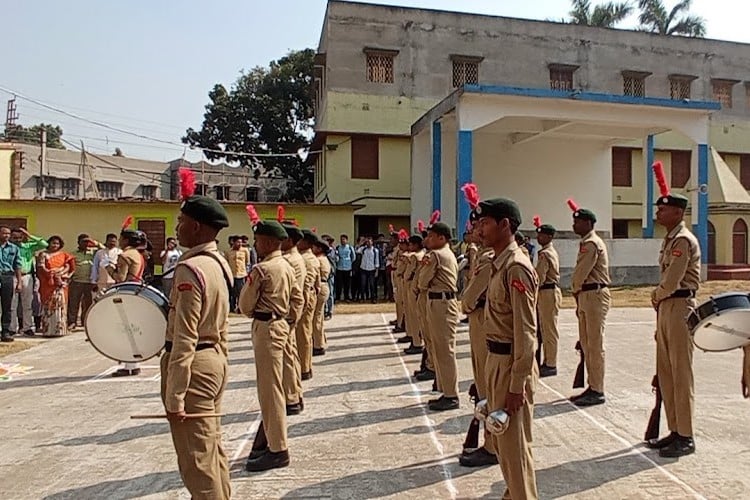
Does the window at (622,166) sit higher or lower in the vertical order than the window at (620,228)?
higher

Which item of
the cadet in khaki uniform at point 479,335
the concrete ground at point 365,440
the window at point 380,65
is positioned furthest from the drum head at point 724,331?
the window at point 380,65

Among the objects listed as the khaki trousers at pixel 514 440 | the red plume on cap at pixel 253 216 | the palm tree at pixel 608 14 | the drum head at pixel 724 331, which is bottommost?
the khaki trousers at pixel 514 440

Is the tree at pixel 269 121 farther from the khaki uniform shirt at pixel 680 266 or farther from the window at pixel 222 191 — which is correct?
the khaki uniform shirt at pixel 680 266

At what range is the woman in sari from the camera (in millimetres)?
11688

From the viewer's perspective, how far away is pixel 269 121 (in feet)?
115

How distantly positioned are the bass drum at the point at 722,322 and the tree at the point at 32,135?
38916 mm

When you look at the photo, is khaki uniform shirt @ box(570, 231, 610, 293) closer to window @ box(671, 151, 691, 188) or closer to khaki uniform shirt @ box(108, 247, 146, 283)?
khaki uniform shirt @ box(108, 247, 146, 283)

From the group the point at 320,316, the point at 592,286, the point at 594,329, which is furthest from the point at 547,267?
the point at 320,316

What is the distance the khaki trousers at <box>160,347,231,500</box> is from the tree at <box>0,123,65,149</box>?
38.4 meters

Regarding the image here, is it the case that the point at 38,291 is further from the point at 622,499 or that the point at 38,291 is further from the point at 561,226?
the point at 561,226

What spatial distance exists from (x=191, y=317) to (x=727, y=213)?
26876mm

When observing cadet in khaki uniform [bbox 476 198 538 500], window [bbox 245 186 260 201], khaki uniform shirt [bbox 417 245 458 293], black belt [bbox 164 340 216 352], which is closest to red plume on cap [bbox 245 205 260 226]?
khaki uniform shirt [bbox 417 245 458 293]

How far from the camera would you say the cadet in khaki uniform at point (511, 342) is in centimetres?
356

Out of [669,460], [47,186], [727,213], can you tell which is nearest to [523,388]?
[669,460]
